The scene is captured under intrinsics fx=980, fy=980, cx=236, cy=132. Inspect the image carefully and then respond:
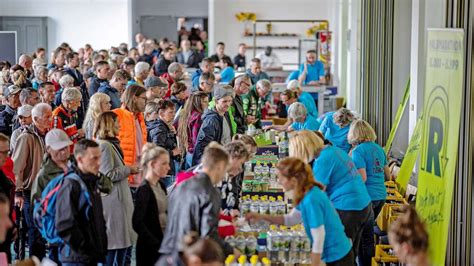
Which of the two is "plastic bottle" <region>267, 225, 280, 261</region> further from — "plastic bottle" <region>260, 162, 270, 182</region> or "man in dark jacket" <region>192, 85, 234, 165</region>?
"man in dark jacket" <region>192, 85, 234, 165</region>

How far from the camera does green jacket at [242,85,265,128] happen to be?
472 inches

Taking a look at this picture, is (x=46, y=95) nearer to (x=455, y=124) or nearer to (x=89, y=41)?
(x=455, y=124)

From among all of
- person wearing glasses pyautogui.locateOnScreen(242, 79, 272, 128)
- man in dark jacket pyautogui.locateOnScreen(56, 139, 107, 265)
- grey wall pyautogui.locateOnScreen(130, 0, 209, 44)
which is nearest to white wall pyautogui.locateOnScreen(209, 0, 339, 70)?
grey wall pyautogui.locateOnScreen(130, 0, 209, 44)

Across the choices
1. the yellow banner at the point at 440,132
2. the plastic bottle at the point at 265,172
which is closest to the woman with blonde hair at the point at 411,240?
the yellow banner at the point at 440,132

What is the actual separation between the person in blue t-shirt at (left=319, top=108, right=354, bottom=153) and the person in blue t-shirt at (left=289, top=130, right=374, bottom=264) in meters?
2.76

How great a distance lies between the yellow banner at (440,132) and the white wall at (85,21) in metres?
18.3

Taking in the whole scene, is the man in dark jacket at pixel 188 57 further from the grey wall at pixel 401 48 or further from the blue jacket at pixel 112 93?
the blue jacket at pixel 112 93

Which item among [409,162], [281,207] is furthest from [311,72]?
[281,207]

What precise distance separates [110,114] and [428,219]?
2.43 meters

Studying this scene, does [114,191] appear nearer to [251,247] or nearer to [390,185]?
[251,247]

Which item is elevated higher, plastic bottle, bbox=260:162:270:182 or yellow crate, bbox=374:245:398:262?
plastic bottle, bbox=260:162:270:182

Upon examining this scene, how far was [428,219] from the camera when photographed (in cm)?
708

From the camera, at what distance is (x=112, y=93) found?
10797 millimetres

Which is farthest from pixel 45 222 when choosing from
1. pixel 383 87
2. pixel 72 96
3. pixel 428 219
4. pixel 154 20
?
pixel 154 20
